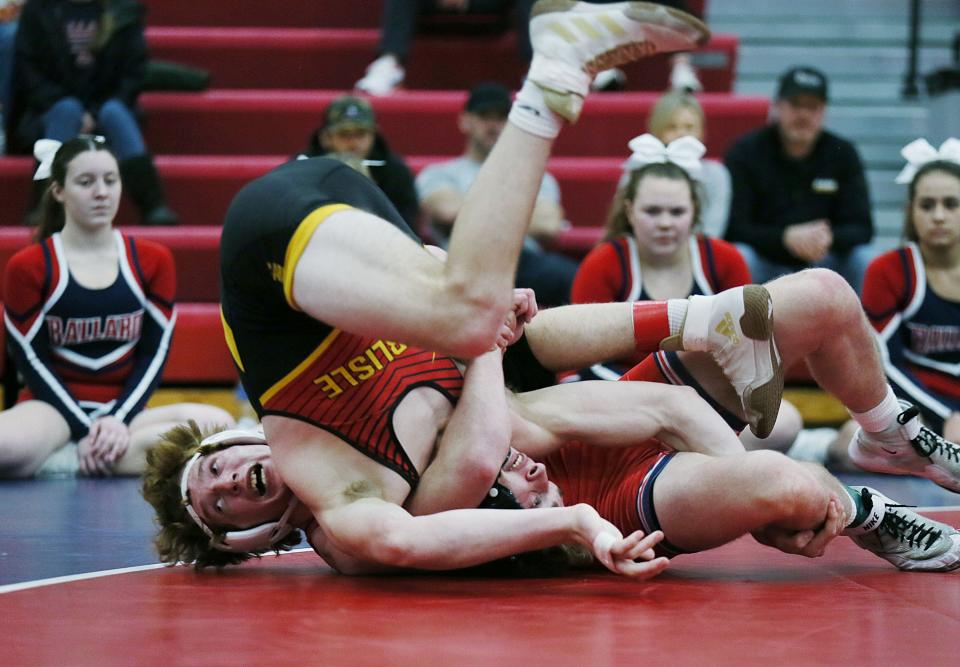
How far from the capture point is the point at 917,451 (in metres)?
3.05

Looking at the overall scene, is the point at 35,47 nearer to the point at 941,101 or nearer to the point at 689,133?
the point at 689,133

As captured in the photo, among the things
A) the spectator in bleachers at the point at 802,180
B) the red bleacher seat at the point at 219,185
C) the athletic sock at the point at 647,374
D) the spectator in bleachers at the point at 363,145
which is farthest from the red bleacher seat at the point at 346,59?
the athletic sock at the point at 647,374

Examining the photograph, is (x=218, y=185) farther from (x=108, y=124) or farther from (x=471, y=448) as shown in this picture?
(x=471, y=448)

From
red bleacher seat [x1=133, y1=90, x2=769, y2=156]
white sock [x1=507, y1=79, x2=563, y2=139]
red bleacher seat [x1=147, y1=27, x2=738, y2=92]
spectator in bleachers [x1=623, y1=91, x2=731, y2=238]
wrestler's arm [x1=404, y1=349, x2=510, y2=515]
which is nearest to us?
white sock [x1=507, y1=79, x2=563, y2=139]

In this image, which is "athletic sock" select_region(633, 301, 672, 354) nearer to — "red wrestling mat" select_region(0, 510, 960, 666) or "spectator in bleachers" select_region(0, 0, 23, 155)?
"red wrestling mat" select_region(0, 510, 960, 666)

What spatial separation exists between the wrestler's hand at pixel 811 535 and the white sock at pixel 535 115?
0.91m

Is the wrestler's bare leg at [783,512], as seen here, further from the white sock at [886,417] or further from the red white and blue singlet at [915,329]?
the red white and blue singlet at [915,329]

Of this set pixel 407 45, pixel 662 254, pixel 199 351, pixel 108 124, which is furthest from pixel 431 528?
pixel 407 45

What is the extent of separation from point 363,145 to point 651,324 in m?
2.93

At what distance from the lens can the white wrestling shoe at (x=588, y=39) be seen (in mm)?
2182

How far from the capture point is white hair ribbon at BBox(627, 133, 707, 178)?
4.97m

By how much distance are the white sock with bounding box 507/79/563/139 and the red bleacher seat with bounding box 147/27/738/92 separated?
5158 millimetres

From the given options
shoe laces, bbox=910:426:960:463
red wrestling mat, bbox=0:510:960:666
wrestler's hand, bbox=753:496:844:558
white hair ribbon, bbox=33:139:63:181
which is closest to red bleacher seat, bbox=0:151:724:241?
white hair ribbon, bbox=33:139:63:181

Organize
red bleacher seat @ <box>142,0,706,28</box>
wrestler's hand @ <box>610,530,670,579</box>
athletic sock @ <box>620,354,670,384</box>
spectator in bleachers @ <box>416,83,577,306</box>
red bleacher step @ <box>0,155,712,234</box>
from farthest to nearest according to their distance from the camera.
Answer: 1. red bleacher seat @ <box>142,0,706,28</box>
2. red bleacher step @ <box>0,155,712,234</box>
3. spectator in bleachers @ <box>416,83,577,306</box>
4. athletic sock @ <box>620,354,670,384</box>
5. wrestler's hand @ <box>610,530,670,579</box>
